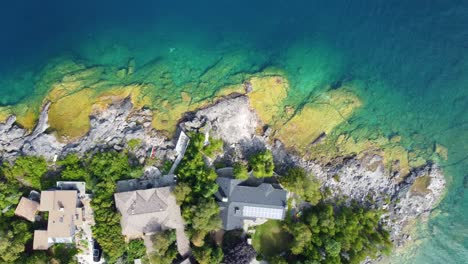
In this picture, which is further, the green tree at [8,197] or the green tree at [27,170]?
the green tree at [27,170]

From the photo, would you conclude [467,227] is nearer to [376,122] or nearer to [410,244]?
[410,244]

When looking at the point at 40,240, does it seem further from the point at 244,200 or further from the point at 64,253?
the point at 244,200

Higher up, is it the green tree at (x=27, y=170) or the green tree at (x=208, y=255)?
the green tree at (x=27, y=170)

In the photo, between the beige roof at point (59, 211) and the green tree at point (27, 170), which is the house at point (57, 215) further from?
the green tree at point (27, 170)

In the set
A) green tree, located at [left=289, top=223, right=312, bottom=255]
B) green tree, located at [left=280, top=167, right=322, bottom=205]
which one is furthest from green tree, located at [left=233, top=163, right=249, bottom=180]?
green tree, located at [left=289, top=223, right=312, bottom=255]

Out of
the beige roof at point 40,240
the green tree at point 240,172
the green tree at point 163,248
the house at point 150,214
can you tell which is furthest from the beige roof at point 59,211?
the green tree at point 240,172

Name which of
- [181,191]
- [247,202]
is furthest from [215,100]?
[247,202]

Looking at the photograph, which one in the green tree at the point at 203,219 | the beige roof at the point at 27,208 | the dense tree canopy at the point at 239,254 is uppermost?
the beige roof at the point at 27,208
